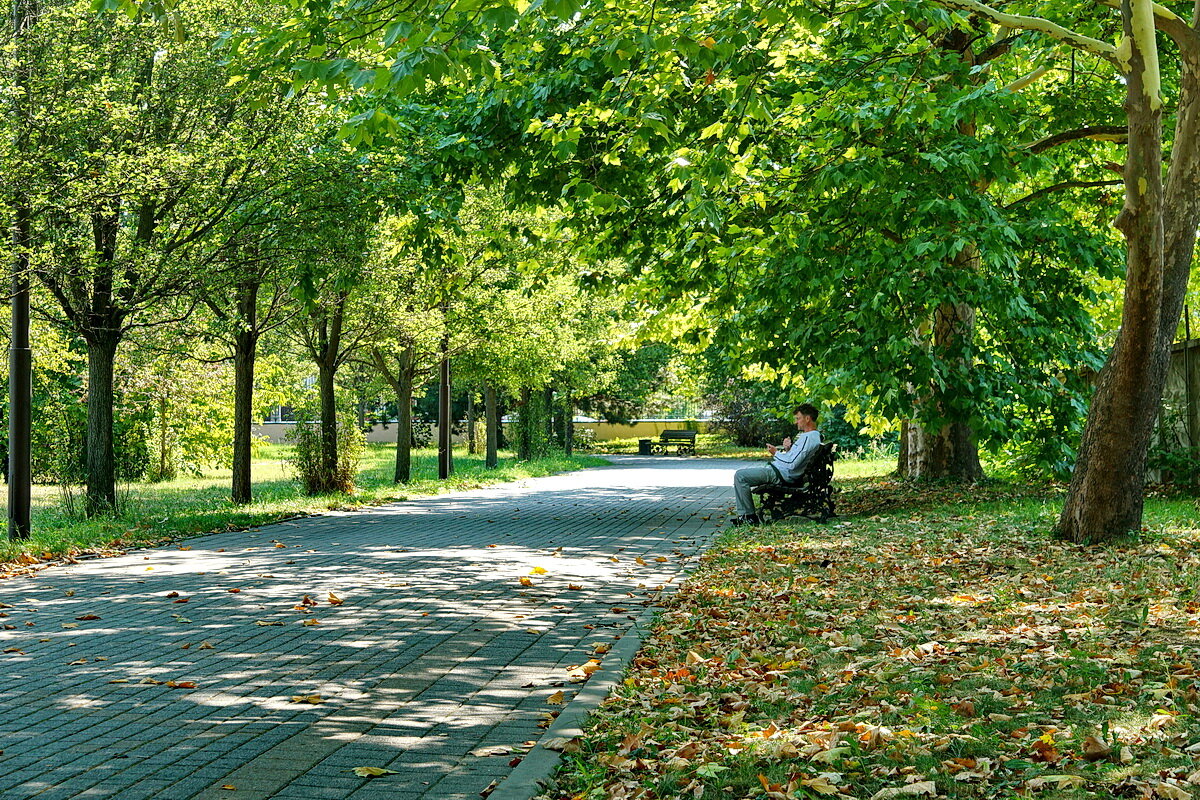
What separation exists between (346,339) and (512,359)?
6.31 m

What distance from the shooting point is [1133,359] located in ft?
30.9

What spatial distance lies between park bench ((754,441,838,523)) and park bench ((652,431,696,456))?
127ft

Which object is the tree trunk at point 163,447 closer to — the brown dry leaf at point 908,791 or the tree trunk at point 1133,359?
the tree trunk at point 1133,359

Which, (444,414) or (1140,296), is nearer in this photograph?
(1140,296)

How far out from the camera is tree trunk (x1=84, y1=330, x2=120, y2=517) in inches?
555

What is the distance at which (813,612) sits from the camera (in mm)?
7598

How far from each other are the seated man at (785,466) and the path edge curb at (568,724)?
21.7 feet

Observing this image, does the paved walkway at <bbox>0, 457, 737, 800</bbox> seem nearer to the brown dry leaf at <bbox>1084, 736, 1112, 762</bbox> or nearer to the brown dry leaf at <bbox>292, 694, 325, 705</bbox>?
the brown dry leaf at <bbox>292, 694, 325, 705</bbox>

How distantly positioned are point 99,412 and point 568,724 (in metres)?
11.0

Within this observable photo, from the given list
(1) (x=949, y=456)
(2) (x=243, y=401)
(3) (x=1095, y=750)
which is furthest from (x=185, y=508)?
(3) (x=1095, y=750)

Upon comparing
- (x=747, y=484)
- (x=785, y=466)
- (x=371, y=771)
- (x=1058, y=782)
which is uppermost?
(x=785, y=466)

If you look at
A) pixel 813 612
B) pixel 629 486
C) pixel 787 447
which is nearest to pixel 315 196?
pixel 787 447

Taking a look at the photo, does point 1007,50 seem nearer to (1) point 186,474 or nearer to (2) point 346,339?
(2) point 346,339

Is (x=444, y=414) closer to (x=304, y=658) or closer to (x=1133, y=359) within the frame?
(x=1133, y=359)
